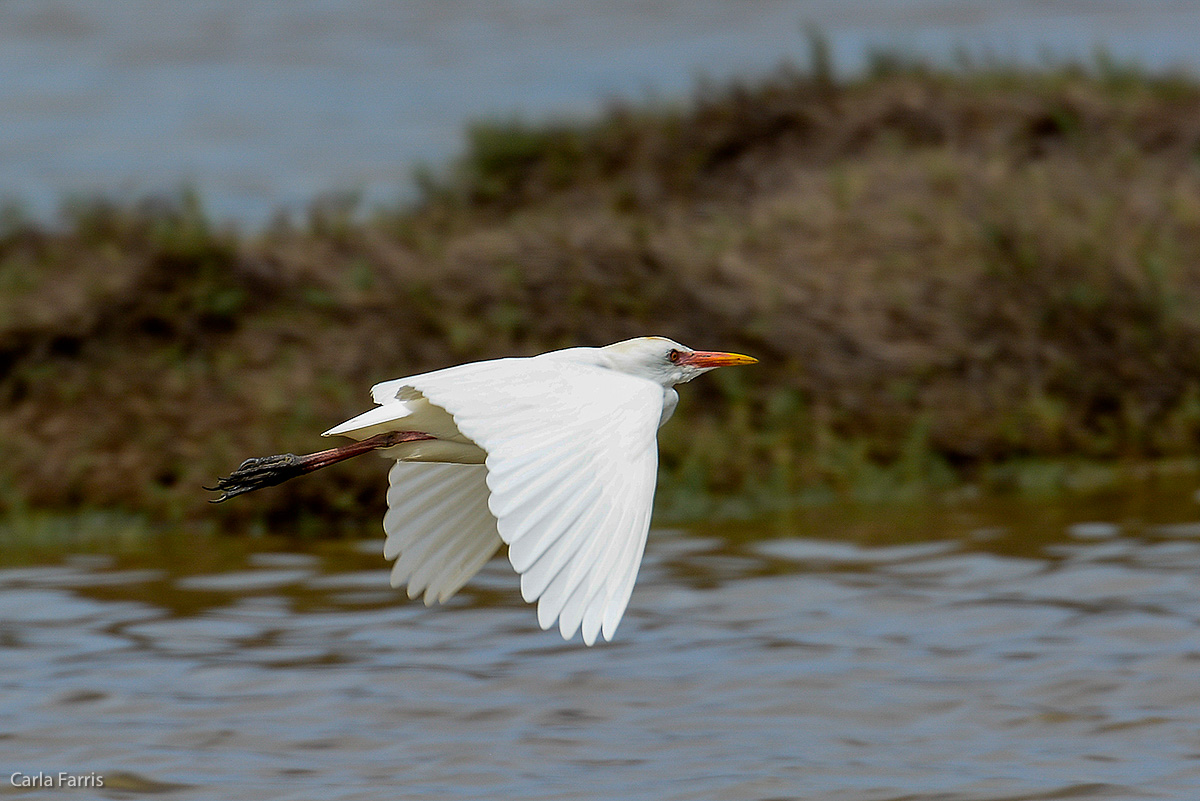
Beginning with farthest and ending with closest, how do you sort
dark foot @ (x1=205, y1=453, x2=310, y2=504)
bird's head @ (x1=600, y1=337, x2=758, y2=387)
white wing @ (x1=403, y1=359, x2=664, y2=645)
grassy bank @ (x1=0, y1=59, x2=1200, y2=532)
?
grassy bank @ (x1=0, y1=59, x2=1200, y2=532) → dark foot @ (x1=205, y1=453, x2=310, y2=504) → bird's head @ (x1=600, y1=337, x2=758, y2=387) → white wing @ (x1=403, y1=359, x2=664, y2=645)

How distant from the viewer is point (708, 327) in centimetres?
902

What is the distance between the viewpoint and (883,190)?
1035cm

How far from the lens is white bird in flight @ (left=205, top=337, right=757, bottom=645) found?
325 centimetres

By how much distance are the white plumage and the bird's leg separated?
0.05m

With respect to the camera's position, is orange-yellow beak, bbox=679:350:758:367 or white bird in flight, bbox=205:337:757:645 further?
orange-yellow beak, bbox=679:350:758:367

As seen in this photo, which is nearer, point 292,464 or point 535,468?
point 535,468

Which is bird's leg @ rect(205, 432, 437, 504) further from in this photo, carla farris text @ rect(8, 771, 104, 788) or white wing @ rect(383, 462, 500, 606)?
carla farris text @ rect(8, 771, 104, 788)

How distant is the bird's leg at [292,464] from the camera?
4.61 metres

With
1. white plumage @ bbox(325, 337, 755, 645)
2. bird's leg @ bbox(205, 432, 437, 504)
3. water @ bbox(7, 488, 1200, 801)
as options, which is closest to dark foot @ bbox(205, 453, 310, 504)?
bird's leg @ bbox(205, 432, 437, 504)

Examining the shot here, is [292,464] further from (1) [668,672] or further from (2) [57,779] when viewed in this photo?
(1) [668,672]

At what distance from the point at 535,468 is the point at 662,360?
4.67 ft

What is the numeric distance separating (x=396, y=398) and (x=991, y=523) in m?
3.64

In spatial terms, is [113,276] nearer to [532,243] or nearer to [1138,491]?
[532,243]

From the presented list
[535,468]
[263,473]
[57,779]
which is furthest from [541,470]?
[57,779]
